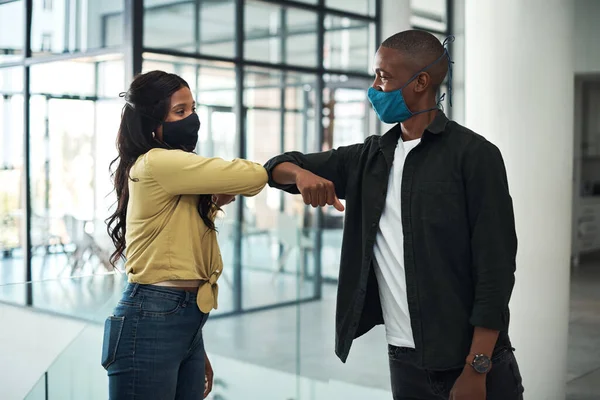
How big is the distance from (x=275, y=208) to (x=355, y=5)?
2745mm

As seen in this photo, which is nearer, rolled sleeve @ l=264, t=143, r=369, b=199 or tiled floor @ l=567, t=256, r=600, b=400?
rolled sleeve @ l=264, t=143, r=369, b=199

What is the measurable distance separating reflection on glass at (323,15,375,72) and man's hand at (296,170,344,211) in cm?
749

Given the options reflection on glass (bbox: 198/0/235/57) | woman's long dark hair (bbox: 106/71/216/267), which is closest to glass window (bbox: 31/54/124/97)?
reflection on glass (bbox: 198/0/235/57)

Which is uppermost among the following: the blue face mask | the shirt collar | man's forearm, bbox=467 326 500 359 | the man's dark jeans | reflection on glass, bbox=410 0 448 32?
reflection on glass, bbox=410 0 448 32

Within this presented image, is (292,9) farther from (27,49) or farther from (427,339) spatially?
(427,339)

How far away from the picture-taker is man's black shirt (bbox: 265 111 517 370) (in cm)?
171

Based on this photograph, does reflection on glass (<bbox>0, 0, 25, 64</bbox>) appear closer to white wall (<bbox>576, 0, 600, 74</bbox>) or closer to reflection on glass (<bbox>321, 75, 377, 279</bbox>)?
reflection on glass (<bbox>321, 75, 377, 279</bbox>)

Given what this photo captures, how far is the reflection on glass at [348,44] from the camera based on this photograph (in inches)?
363

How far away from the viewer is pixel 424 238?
1.75 metres

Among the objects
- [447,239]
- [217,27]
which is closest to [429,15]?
[217,27]

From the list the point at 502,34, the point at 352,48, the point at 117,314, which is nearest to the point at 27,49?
the point at 352,48

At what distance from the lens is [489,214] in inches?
66.8

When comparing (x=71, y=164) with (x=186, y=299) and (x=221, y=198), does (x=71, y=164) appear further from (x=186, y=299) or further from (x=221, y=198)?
(x=186, y=299)

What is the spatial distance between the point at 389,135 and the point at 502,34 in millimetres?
2370
